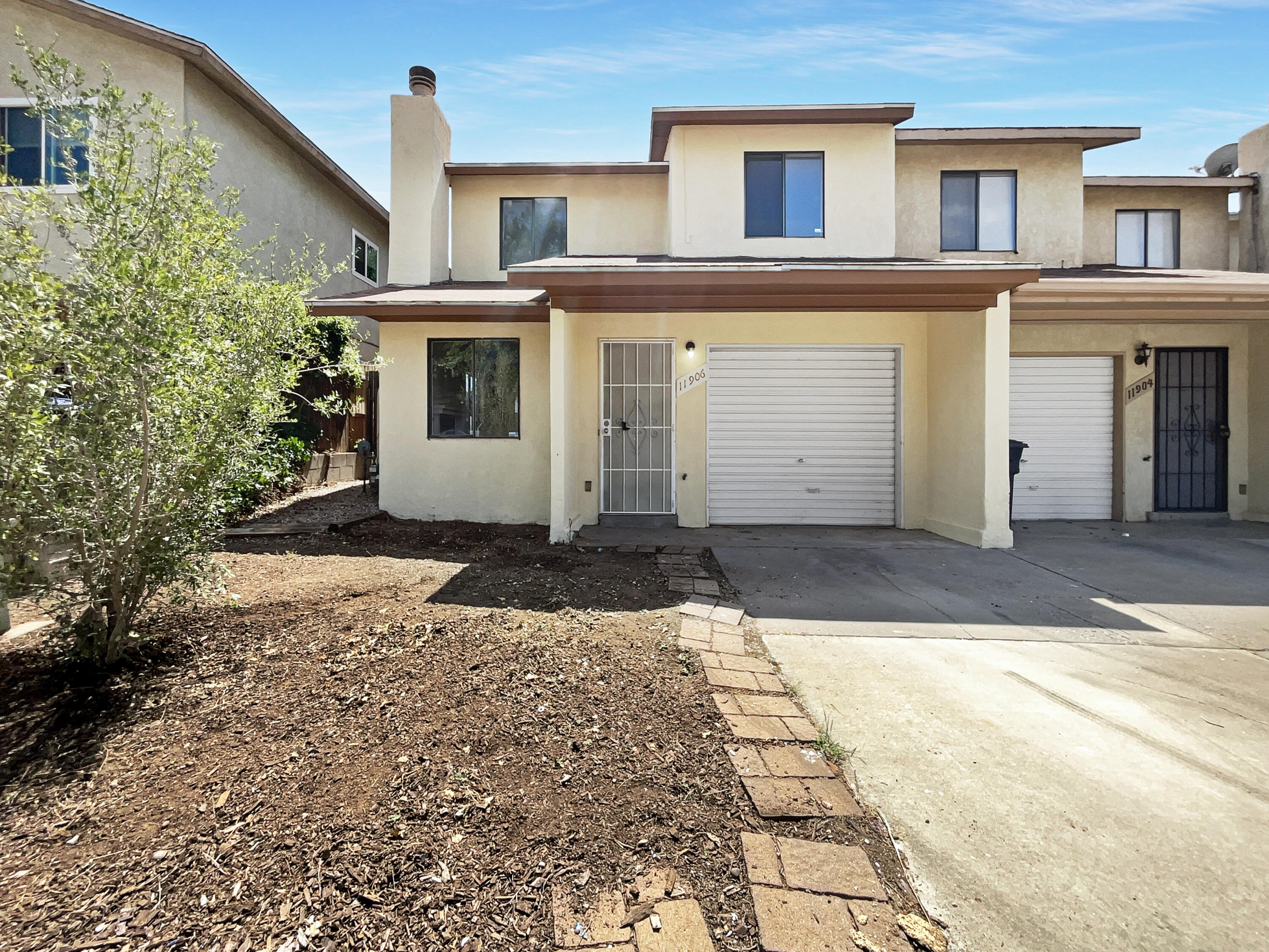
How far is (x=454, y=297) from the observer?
25.6 ft

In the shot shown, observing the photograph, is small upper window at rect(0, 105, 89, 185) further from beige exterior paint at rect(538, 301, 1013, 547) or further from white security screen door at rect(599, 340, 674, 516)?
white security screen door at rect(599, 340, 674, 516)

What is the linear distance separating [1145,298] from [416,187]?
1039cm

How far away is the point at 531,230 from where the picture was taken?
9.77 metres

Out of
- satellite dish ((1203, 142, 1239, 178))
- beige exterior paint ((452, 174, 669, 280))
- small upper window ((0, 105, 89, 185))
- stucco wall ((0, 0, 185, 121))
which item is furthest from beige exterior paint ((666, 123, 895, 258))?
small upper window ((0, 105, 89, 185))

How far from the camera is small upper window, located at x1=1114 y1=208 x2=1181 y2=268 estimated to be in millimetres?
10094

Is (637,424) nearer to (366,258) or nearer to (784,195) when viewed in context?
(784,195)

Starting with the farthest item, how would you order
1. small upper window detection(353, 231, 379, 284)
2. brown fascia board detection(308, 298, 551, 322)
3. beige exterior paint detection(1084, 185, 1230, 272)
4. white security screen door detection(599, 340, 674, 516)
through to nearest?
small upper window detection(353, 231, 379, 284)
beige exterior paint detection(1084, 185, 1230, 272)
white security screen door detection(599, 340, 674, 516)
brown fascia board detection(308, 298, 551, 322)

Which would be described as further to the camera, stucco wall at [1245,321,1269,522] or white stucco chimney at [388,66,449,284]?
white stucco chimney at [388,66,449,284]

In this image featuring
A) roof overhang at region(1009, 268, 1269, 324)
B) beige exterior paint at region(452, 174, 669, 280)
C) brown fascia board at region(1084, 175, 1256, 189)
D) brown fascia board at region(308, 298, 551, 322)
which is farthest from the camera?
brown fascia board at region(1084, 175, 1256, 189)

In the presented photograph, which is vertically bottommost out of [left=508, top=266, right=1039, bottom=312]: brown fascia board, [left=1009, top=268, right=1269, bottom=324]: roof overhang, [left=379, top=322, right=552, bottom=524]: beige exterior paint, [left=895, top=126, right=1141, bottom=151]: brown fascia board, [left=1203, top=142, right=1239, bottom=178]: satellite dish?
[left=379, top=322, right=552, bottom=524]: beige exterior paint

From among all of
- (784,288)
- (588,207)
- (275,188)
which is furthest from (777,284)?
(275,188)

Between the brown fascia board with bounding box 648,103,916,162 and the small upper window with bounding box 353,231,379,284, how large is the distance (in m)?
8.79

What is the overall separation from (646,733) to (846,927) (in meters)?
1.13

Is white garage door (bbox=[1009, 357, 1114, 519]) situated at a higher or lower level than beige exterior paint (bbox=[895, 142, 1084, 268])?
→ lower
